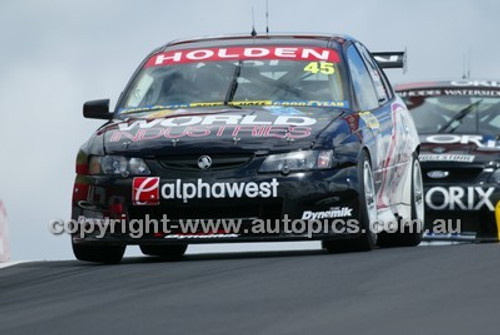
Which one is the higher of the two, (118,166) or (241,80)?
(241,80)

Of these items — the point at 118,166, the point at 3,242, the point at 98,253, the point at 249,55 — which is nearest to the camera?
the point at 118,166

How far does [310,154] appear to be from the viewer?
32.9 feet

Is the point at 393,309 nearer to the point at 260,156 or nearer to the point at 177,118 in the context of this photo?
the point at 260,156

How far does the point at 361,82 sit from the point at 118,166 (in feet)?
7.01

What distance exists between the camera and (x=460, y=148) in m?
14.6

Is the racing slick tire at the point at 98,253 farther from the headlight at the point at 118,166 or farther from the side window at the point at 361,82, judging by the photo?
the side window at the point at 361,82

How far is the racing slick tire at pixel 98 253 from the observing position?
10445 mm

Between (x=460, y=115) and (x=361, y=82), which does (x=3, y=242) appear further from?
(x=460, y=115)

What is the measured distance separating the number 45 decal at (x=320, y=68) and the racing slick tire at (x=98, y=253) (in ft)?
5.67

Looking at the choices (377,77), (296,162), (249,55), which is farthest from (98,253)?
(377,77)

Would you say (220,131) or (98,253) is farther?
(98,253)

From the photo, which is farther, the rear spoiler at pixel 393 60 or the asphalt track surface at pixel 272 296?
the rear spoiler at pixel 393 60

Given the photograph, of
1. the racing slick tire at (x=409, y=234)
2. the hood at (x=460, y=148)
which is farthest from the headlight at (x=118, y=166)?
the hood at (x=460, y=148)

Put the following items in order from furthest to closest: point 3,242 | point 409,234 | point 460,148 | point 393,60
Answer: point 460,148, point 393,60, point 3,242, point 409,234
